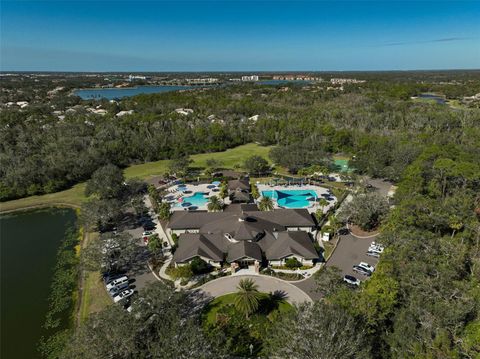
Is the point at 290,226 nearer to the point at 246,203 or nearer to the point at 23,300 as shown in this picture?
the point at 246,203

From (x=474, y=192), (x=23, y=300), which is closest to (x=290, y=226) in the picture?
(x=474, y=192)

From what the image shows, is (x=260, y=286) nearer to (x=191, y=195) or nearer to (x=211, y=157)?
(x=191, y=195)

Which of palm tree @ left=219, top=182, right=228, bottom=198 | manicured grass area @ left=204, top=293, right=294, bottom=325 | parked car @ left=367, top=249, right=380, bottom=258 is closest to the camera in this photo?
manicured grass area @ left=204, top=293, right=294, bottom=325

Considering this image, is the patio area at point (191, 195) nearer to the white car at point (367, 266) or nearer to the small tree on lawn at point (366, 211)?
the small tree on lawn at point (366, 211)

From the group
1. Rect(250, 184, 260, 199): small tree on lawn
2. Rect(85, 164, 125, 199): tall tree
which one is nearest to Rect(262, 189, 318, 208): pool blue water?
Rect(250, 184, 260, 199): small tree on lawn

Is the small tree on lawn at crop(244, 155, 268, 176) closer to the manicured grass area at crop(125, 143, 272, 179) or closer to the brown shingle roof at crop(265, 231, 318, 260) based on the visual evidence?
the manicured grass area at crop(125, 143, 272, 179)

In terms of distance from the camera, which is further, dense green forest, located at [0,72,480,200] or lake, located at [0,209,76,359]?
dense green forest, located at [0,72,480,200]

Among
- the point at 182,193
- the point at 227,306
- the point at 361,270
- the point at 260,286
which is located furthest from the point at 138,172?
the point at 361,270

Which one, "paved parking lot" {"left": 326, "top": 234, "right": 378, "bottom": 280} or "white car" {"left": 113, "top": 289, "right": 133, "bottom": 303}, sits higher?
"white car" {"left": 113, "top": 289, "right": 133, "bottom": 303}
